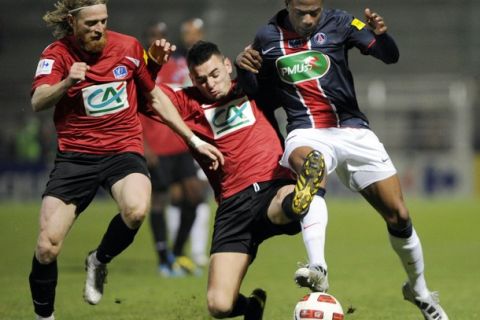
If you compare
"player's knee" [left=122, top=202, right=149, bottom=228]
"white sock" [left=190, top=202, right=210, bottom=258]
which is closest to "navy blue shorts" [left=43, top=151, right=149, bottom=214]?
"player's knee" [left=122, top=202, right=149, bottom=228]

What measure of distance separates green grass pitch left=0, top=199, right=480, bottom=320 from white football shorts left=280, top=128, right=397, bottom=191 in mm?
923

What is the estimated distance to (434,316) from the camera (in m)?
6.87

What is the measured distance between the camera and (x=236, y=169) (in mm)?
6945

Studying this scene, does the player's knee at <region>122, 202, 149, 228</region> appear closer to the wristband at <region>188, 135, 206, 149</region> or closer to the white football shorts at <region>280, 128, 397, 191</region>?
Result: the wristband at <region>188, 135, 206, 149</region>

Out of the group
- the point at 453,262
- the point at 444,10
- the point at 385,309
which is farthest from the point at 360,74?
the point at 385,309

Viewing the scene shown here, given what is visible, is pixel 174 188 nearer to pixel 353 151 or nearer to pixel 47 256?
pixel 47 256

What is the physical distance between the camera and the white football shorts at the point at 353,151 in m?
6.75

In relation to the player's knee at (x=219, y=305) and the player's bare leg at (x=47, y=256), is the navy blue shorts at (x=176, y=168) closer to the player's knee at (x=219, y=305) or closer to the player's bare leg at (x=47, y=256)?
the player's bare leg at (x=47, y=256)

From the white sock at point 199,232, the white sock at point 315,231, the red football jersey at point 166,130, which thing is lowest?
the white sock at point 199,232

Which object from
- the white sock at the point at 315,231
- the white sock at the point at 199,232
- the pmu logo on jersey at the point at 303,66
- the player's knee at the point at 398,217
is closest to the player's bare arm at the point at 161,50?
the pmu logo on jersey at the point at 303,66

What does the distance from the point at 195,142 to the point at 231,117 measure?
361 millimetres

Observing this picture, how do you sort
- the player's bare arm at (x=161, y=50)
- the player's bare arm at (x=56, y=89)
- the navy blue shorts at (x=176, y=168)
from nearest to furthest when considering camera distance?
1. the player's bare arm at (x=56, y=89)
2. the player's bare arm at (x=161, y=50)
3. the navy blue shorts at (x=176, y=168)

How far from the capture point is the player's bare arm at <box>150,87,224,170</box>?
6672 millimetres

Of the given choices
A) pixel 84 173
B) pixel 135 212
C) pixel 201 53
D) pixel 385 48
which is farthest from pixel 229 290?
pixel 385 48
